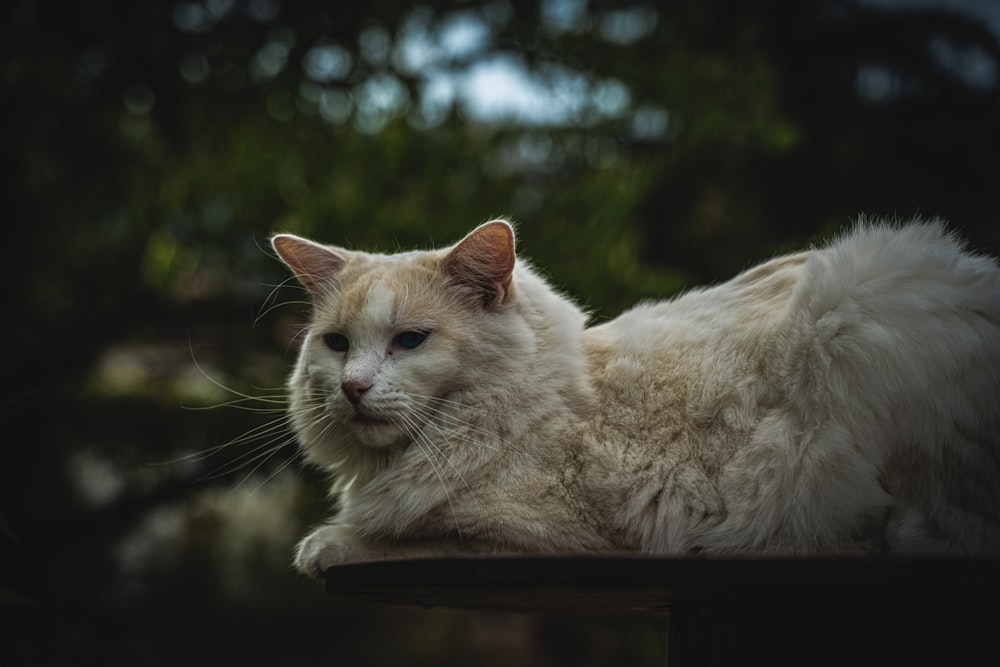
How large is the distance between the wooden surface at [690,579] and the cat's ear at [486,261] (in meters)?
0.72

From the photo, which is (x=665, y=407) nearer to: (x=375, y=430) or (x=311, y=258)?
(x=375, y=430)

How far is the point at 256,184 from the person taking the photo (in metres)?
3.66

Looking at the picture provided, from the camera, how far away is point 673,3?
16.1 ft

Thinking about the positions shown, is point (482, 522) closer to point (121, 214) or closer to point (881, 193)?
point (121, 214)

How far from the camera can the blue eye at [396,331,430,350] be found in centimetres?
192

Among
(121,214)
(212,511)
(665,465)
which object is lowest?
(212,511)

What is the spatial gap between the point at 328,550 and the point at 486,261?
71 cm

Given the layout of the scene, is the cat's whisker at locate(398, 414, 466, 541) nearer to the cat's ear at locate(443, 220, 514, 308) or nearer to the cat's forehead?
the cat's forehead

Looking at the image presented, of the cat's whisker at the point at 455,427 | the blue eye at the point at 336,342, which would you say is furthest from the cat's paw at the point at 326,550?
the blue eye at the point at 336,342

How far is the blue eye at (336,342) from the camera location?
6.61 feet

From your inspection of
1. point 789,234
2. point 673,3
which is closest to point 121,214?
point 673,3

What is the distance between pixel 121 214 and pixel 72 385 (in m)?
0.80

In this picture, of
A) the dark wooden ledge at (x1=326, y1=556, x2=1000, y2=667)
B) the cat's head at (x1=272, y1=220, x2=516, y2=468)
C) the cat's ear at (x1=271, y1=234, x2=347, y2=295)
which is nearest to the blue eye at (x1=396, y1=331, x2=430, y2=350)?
the cat's head at (x1=272, y1=220, x2=516, y2=468)

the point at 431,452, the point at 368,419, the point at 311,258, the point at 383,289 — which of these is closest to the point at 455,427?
the point at 431,452
